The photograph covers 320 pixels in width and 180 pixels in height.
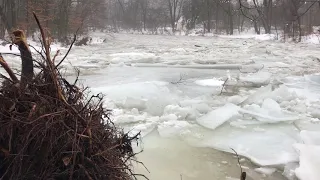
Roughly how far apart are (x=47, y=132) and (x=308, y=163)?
2484 millimetres

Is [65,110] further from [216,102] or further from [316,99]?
[316,99]

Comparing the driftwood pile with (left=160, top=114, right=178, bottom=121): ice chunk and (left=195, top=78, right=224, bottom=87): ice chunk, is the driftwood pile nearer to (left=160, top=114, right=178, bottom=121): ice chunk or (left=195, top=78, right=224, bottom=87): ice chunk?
(left=160, top=114, right=178, bottom=121): ice chunk

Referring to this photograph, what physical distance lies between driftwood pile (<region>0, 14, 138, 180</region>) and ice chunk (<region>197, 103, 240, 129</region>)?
277 centimetres

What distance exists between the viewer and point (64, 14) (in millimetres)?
22156

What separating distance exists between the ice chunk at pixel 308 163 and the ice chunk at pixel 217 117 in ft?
4.26

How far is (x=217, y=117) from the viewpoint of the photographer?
4.99m

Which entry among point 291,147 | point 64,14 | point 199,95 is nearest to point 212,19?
point 64,14

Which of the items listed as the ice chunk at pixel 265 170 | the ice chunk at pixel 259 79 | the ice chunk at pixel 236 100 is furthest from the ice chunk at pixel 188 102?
the ice chunk at pixel 265 170

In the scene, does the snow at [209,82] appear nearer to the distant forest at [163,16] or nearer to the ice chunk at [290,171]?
the distant forest at [163,16]

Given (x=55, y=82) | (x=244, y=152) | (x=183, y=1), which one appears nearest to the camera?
(x=55, y=82)

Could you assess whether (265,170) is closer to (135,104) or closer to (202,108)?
(202,108)

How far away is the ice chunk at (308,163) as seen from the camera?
3168mm

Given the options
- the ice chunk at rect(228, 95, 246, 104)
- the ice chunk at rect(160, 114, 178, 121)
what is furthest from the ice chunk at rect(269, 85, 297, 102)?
the ice chunk at rect(160, 114, 178, 121)

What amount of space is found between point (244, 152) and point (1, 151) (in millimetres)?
2656
